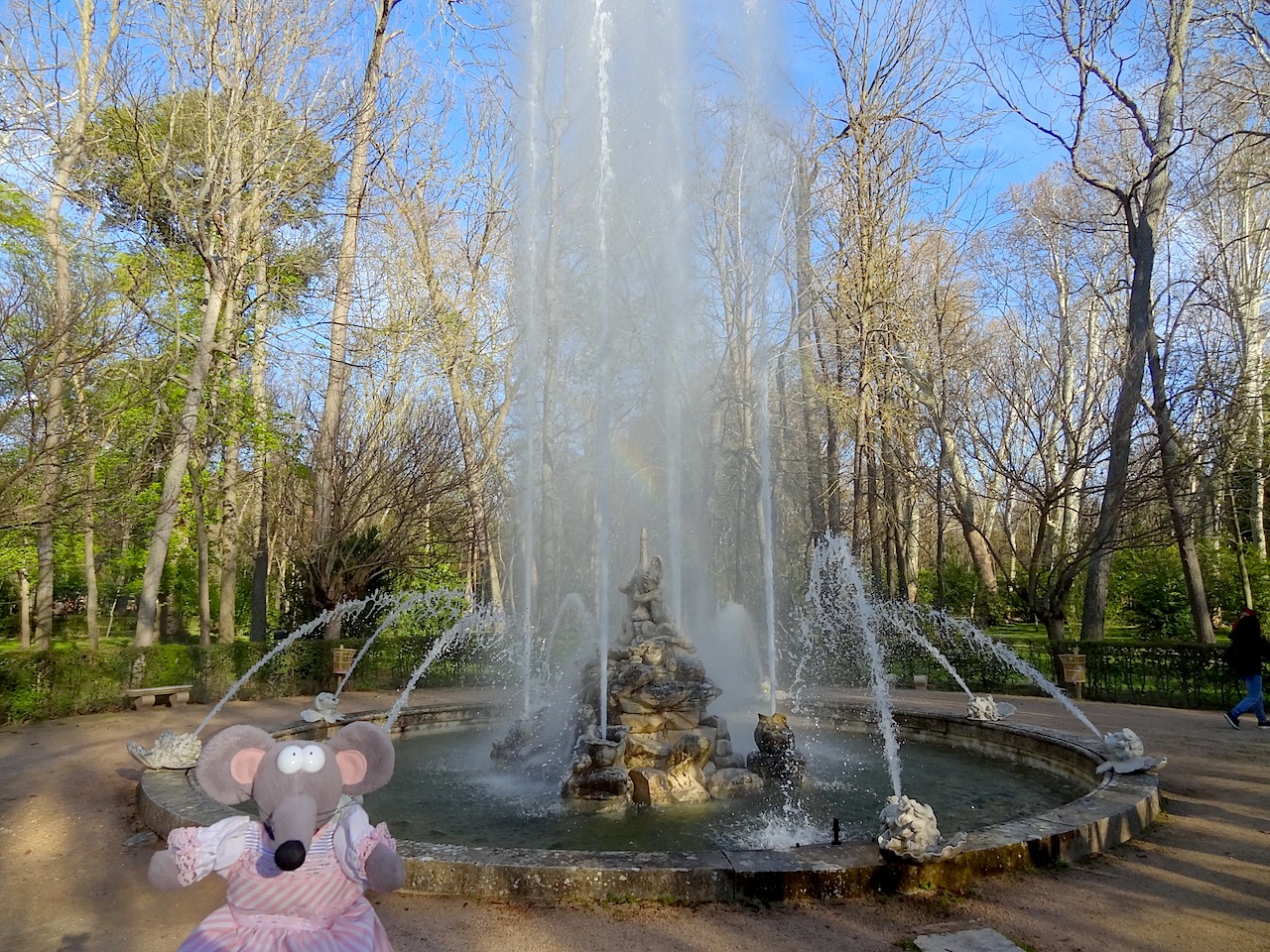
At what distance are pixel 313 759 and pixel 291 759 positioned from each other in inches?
2.8

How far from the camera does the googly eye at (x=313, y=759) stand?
8.93 feet

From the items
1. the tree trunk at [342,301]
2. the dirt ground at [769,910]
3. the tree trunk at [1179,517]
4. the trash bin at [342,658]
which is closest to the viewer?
the dirt ground at [769,910]

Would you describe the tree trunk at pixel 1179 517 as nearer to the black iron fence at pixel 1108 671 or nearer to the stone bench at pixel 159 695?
the black iron fence at pixel 1108 671

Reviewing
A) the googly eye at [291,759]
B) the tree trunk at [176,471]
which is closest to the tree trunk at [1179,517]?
the googly eye at [291,759]

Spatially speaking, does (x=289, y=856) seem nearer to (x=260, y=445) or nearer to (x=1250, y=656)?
(x=1250, y=656)

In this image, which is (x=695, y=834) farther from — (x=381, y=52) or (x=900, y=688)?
(x=381, y=52)

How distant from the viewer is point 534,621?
22.8 m

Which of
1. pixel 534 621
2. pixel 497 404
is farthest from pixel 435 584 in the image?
pixel 497 404

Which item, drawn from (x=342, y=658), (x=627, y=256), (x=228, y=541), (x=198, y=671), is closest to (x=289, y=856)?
(x=627, y=256)

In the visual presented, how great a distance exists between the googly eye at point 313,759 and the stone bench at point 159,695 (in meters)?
12.1

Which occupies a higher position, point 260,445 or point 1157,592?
point 260,445

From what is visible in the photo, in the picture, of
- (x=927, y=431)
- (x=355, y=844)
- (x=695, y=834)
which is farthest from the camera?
(x=927, y=431)

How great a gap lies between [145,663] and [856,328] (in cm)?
1649

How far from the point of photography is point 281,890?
2.71 m
